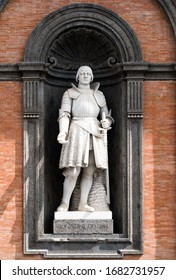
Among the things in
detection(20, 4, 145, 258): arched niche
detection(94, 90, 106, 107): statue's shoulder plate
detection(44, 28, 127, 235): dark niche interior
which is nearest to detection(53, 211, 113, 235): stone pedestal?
detection(20, 4, 145, 258): arched niche

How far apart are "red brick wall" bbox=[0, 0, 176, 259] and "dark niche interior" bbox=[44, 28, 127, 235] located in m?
0.49

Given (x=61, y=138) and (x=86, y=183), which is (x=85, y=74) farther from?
(x=86, y=183)

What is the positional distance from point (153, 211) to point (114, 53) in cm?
307

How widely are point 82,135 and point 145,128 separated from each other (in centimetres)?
120

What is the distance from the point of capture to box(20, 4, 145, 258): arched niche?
17.1 m

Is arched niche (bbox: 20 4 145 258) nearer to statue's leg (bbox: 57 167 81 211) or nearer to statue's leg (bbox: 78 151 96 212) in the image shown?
statue's leg (bbox: 57 167 81 211)

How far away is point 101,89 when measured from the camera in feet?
59.5

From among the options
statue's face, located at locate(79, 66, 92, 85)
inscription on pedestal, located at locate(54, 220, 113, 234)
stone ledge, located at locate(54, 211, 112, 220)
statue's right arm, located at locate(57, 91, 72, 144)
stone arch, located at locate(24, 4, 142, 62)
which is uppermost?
stone arch, located at locate(24, 4, 142, 62)

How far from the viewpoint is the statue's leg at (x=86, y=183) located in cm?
1719

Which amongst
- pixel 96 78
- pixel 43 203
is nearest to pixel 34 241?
pixel 43 203

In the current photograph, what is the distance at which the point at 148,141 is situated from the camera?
1728cm

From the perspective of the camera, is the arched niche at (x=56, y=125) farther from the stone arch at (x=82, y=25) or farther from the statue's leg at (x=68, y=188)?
the statue's leg at (x=68, y=188)

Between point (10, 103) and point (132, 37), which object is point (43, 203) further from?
point (132, 37)

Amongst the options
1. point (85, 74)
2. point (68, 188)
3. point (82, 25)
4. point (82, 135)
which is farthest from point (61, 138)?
point (82, 25)
